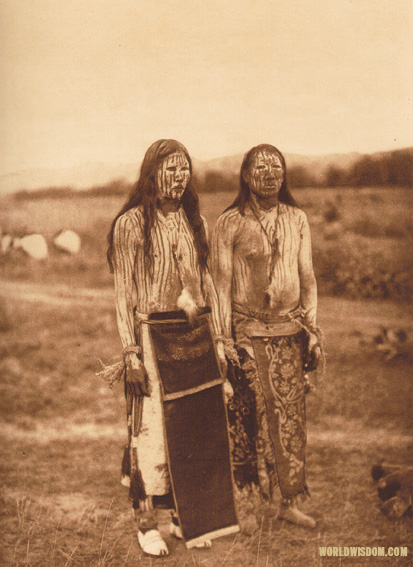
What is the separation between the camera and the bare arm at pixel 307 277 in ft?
12.9

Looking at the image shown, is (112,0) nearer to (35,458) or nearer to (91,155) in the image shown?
(91,155)

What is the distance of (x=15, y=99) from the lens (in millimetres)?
3953

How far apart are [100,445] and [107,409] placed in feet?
0.64

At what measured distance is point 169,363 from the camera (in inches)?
147

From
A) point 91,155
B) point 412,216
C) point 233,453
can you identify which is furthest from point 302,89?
point 233,453

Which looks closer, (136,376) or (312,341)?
(136,376)

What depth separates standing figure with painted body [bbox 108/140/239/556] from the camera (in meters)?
3.72

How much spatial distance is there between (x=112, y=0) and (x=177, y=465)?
2500 mm

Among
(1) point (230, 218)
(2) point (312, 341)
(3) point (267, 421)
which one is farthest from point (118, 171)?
(3) point (267, 421)

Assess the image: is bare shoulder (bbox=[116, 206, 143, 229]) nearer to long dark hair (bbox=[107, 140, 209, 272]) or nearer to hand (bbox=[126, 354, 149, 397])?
long dark hair (bbox=[107, 140, 209, 272])

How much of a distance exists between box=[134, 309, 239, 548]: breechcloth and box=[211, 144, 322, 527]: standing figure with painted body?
0.09 metres

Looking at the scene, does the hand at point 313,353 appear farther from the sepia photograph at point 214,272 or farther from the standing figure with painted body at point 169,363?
the standing figure with painted body at point 169,363
